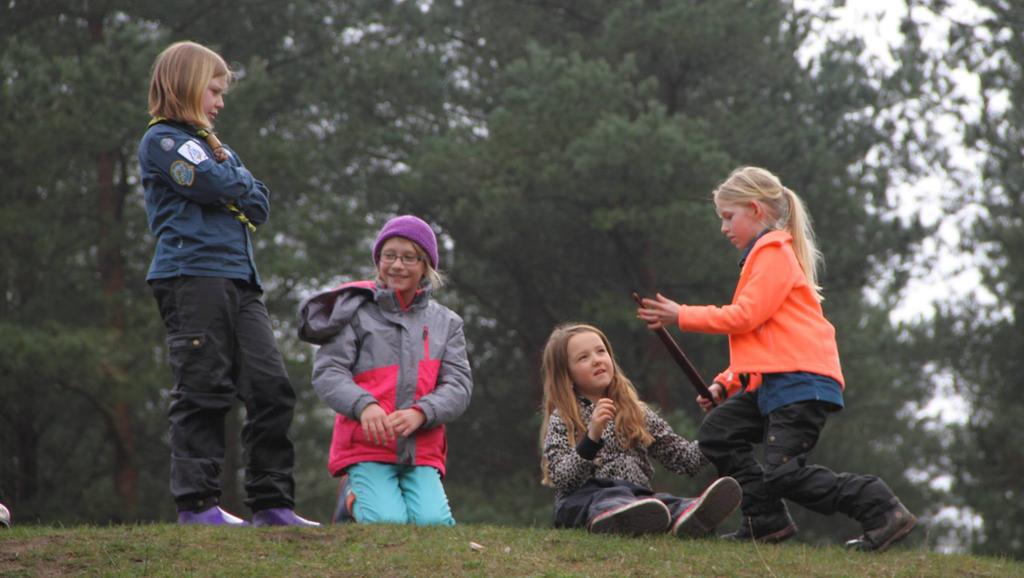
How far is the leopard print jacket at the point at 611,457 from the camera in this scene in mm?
6344

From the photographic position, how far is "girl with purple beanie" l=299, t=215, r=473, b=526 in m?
6.48

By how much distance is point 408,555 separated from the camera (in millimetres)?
5273

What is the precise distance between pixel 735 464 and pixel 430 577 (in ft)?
6.28

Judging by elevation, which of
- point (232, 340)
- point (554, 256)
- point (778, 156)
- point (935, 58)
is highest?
point (935, 58)

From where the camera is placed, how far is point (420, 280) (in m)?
6.72

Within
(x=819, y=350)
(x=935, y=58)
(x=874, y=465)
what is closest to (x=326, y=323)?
(x=819, y=350)

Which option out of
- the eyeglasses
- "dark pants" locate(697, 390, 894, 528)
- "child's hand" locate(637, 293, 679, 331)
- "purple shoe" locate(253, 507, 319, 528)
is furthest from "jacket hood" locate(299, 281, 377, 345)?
"dark pants" locate(697, 390, 894, 528)

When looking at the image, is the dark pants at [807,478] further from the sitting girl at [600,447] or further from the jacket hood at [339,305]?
the jacket hood at [339,305]

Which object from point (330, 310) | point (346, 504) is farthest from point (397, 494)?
point (330, 310)

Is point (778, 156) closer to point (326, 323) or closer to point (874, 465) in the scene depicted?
A: point (874, 465)

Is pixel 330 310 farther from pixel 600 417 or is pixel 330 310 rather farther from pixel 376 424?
pixel 600 417

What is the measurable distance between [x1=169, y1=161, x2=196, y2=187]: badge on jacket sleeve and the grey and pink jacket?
1.00 metres

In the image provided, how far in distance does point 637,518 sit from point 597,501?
13.8 inches

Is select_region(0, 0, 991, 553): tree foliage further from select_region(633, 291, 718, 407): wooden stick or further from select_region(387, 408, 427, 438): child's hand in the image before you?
select_region(387, 408, 427, 438): child's hand
